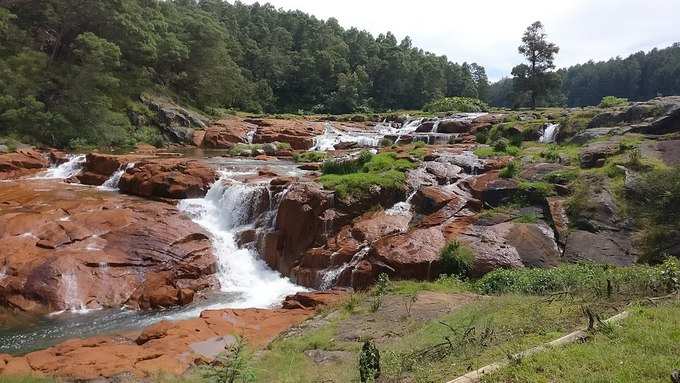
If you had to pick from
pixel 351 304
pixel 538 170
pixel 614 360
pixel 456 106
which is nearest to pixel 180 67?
pixel 456 106

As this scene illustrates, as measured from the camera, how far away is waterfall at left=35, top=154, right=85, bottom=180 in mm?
23922

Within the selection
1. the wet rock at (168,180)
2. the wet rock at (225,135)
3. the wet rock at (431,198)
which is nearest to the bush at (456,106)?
the wet rock at (225,135)

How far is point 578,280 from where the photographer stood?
32.3 ft

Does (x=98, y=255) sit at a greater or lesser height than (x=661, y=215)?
lesser

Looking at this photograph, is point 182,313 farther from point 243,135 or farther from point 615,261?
point 243,135

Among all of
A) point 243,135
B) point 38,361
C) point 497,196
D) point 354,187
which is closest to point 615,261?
point 497,196

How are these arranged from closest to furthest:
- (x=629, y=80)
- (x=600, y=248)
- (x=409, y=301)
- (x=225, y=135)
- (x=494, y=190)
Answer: (x=409, y=301) → (x=600, y=248) → (x=494, y=190) → (x=225, y=135) → (x=629, y=80)

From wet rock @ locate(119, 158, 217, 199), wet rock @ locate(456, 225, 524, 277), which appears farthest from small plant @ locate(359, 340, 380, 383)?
wet rock @ locate(119, 158, 217, 199)

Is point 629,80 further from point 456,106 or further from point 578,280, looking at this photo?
point 578,280

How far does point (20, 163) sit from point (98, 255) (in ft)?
44.9

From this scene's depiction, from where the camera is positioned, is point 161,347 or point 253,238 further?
point 253,238

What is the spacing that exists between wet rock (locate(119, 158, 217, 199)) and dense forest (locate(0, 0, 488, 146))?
12.1m

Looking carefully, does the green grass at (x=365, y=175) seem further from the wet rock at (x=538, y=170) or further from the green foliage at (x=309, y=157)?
the green foliage at (x=309, y=157)

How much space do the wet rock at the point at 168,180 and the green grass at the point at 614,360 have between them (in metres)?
15.7
